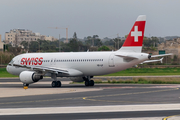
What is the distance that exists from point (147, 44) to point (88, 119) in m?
177

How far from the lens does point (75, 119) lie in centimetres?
1548

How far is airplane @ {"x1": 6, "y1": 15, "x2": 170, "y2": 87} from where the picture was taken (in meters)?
33.8

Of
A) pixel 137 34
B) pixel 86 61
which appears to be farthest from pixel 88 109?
pixel 86 61

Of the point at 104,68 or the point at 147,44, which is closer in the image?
the point at 104,68

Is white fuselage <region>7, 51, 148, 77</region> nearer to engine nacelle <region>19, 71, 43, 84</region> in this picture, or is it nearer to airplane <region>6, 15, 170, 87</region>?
airplane <region>6, 15, 170, 87</region>

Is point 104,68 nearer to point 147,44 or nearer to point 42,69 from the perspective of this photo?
point 42,69

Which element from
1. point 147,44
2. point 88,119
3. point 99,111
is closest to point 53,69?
point 99,111

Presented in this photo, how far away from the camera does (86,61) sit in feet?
116

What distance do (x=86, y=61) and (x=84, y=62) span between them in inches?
10.0

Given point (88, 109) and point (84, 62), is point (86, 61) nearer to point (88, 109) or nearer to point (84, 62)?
point (84, 62)

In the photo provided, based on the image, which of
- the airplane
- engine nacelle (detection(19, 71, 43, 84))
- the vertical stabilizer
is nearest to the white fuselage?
the airplane

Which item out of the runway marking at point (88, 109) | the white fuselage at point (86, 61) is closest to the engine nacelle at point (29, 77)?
the white fuselage at point (86, 61)

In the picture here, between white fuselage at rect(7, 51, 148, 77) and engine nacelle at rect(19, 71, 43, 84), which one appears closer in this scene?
white fuselage at rect(7, 51, 148, 77)

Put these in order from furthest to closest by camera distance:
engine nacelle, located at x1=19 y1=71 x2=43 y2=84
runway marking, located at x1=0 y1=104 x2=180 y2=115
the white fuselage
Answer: engine nacelle, located at x1=19 y1=71 x2=43 y2=84, the white fuselage, runway marking, located at x1=0 y1=104 x2=180 y2=115
